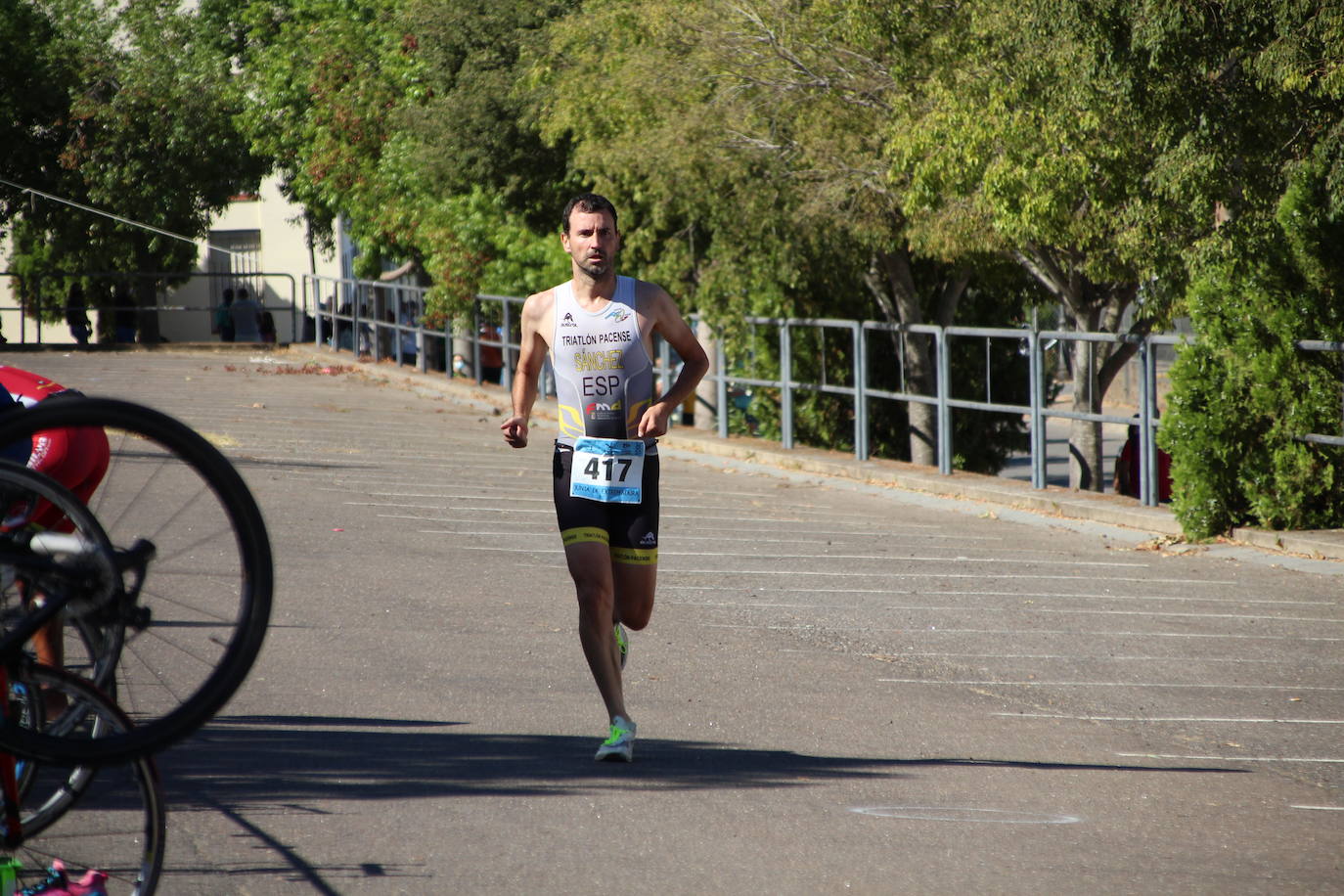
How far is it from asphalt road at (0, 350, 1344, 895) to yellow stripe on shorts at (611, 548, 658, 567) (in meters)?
0.72

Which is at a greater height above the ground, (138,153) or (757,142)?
(138,153)

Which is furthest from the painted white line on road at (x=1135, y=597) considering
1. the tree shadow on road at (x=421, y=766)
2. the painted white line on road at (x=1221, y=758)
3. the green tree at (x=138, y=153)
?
the green tree at (x=138, y=153)

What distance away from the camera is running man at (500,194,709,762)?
5.81 m

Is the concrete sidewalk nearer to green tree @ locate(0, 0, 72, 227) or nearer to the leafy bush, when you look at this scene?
the leafy bush

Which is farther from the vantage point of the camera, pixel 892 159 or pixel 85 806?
pixel 892 159

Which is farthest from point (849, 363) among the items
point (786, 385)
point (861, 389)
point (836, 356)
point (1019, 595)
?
point (1019, 595)

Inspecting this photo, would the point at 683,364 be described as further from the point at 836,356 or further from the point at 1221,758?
the point at 836,356

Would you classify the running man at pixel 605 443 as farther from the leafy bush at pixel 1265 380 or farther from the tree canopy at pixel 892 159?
the leafy bush at pixel 1265 380

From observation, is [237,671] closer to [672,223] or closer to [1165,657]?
[1165,657]

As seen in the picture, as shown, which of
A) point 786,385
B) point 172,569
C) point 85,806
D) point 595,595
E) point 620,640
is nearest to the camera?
point 172,569

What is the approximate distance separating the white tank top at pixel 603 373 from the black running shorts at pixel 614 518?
0.12 m

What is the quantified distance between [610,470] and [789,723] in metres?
1.43

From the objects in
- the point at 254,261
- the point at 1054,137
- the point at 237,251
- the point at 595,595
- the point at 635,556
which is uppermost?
the point at 237,251

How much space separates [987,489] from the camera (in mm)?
14875
